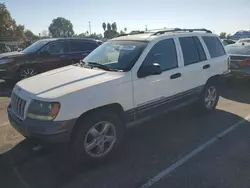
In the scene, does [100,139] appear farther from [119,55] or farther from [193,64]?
[193,64]

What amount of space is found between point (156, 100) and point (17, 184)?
Answer: 7.85ft

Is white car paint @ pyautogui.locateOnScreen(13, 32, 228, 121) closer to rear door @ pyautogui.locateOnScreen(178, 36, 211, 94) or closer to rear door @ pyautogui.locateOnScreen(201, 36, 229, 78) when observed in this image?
rear door @ pyautogui.locateOnScreen(178, 36, 211, 94)

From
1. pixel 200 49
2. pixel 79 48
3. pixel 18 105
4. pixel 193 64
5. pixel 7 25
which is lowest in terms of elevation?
pixel 18 105

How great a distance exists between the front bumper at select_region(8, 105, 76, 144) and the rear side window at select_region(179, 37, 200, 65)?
2.64 meters

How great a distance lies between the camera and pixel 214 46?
18.6 feet

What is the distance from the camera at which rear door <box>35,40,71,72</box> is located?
9.07 metres

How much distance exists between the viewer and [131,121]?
12.9ft

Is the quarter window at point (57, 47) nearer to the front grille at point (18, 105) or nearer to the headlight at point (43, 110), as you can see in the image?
the front grille at point (18, 105)

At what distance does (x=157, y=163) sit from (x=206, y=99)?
249 centimetres

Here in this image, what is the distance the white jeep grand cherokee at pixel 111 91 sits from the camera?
3.18m

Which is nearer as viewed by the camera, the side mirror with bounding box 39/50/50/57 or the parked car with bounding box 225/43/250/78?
the parked car with bounding box 225/43/250/78

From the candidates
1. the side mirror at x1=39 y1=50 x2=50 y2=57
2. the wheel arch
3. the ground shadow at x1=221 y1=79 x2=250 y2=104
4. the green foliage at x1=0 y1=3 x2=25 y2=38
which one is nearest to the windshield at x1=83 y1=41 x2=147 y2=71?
the wheel arch

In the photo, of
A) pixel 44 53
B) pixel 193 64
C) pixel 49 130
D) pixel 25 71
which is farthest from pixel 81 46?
pixel 49 130

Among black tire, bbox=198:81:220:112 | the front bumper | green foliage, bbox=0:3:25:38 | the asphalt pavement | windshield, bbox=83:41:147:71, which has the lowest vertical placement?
the asphalt pavement
